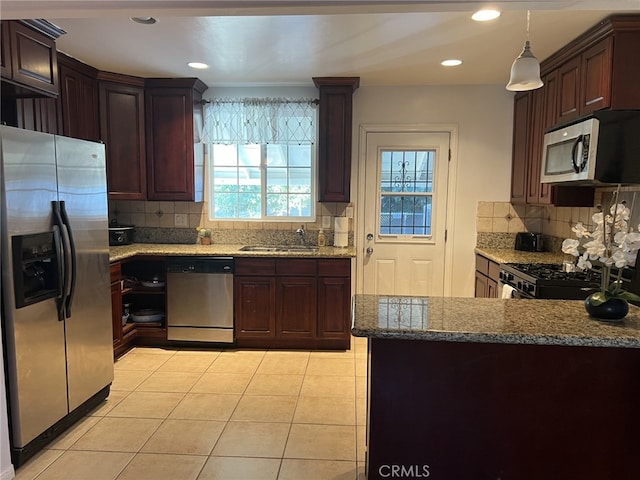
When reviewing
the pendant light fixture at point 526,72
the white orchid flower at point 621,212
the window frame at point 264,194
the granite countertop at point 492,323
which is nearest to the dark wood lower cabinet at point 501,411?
the granite countertop at point 492,323

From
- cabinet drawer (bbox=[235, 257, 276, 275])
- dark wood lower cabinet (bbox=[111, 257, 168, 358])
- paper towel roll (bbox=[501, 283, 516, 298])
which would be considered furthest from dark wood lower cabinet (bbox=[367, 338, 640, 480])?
dark wood lower cabinet (bbox=[111, 257, 168, 358])

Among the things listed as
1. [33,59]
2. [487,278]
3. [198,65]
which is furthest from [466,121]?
[33,59]

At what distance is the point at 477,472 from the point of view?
1.73m

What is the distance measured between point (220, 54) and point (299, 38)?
0.70 metres

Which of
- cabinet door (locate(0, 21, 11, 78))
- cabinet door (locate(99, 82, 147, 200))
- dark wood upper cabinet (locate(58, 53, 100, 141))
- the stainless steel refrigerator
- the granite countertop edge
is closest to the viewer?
the granite countertop edge

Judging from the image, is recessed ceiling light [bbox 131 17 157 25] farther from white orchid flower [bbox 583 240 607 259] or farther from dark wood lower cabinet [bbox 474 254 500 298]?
dark wood lower cabinet [bbox 474 254 500 298]

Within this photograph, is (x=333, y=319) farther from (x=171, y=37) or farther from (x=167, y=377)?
(x=171, y=37)

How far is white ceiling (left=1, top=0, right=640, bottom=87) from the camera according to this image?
1571mm

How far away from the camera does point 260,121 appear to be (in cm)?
421

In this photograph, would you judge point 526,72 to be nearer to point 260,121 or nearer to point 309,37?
point 309,37

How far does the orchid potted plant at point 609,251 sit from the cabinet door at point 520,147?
2240 millimetres

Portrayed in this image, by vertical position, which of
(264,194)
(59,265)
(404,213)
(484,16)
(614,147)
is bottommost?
(59,265)

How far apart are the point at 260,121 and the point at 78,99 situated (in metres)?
1.52

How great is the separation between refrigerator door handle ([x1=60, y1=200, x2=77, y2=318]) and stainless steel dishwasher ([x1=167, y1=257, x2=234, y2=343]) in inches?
52.9
